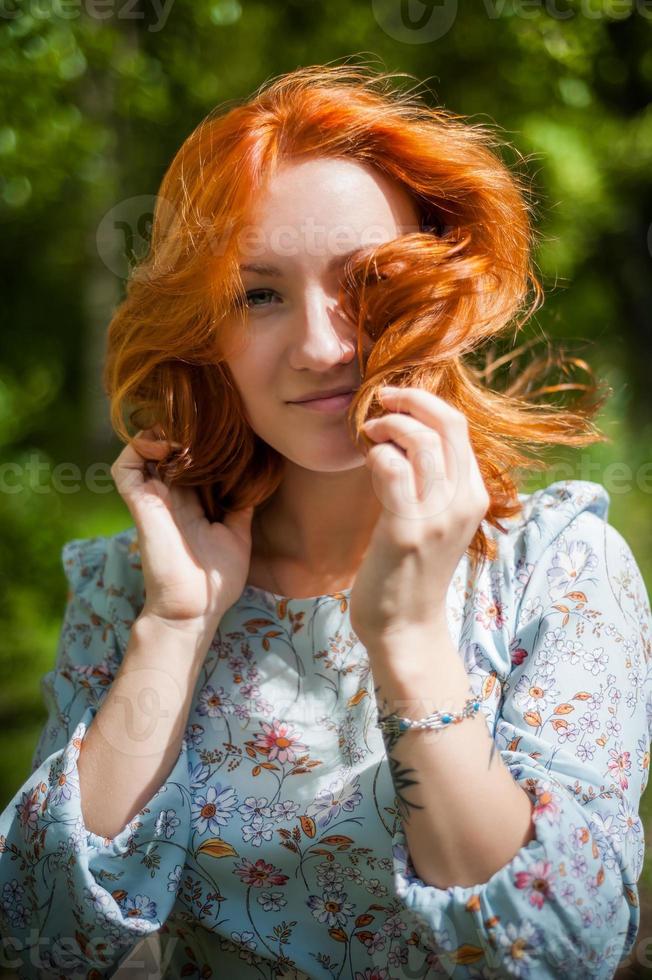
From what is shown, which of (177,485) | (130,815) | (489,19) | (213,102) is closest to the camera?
(130,815)

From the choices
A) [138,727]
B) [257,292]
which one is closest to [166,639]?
[138,727]

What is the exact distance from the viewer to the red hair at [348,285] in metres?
1.43

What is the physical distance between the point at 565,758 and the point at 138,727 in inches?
25.5

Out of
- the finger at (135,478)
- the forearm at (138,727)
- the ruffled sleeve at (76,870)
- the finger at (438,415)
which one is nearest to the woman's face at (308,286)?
the finger at (438,415)

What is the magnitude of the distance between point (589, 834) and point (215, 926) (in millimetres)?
625

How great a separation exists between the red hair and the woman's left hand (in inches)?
5.3

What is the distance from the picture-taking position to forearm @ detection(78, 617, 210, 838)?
1.44m

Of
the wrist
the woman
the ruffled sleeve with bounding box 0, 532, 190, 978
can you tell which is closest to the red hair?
the woman

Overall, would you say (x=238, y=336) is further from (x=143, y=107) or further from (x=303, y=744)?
(x=143, y=107)

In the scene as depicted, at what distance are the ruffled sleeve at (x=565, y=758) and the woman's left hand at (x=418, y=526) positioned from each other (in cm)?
25

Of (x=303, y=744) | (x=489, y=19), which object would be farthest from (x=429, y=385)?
(x=489, y=19)

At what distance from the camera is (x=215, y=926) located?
4.83 feet

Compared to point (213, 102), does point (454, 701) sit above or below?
below

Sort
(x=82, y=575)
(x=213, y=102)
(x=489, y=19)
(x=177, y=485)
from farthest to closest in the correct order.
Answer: (x=213, y=102) < (x=489, y=19) < (x=82, y=575) < (x=177, y=485)
